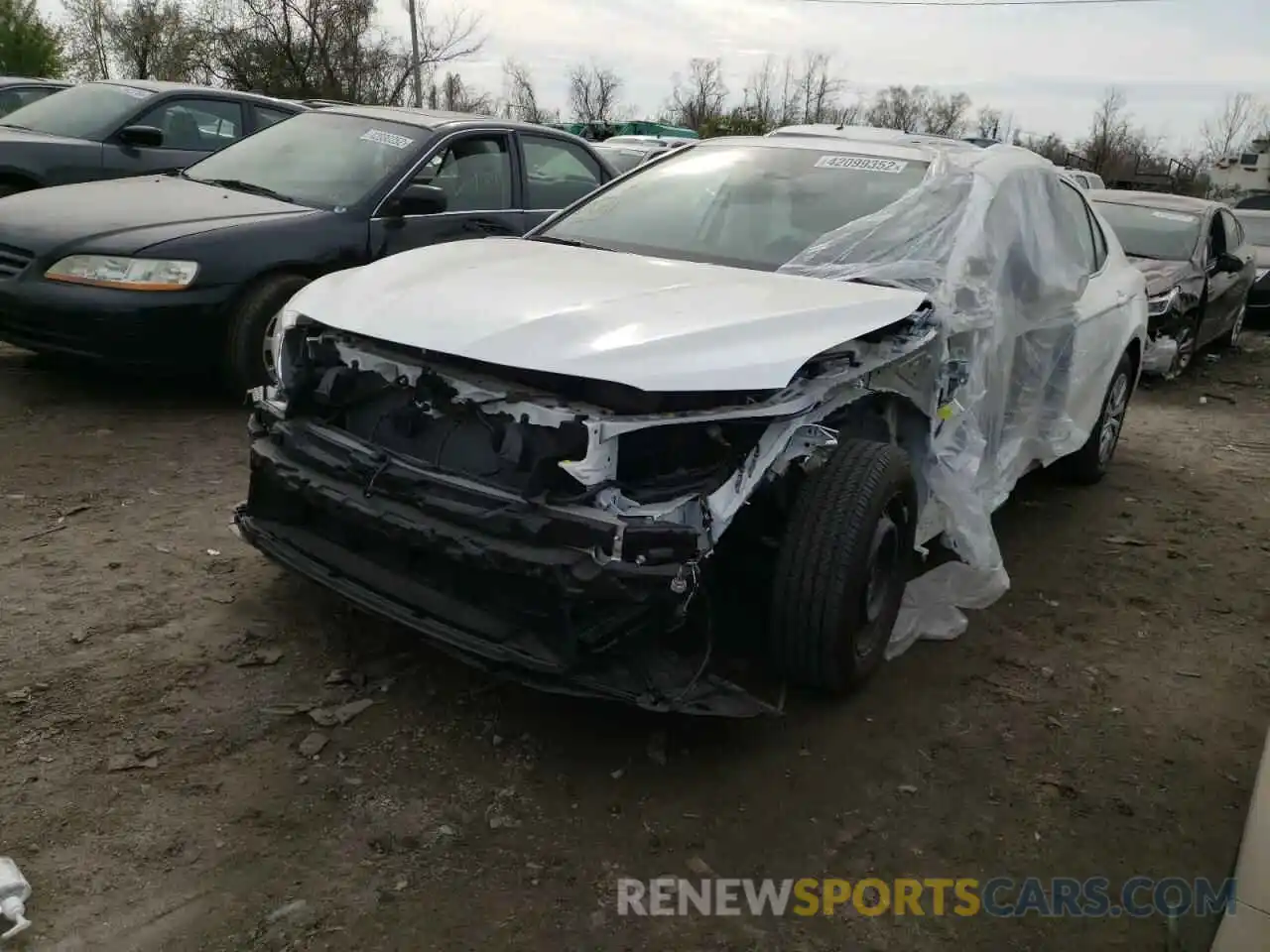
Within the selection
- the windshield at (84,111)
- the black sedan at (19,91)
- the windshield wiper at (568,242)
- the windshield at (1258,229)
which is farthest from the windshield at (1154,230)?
the black sedan at (19,91)

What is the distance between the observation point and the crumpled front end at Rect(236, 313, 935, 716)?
8.33 ft

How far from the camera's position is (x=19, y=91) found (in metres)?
11.7

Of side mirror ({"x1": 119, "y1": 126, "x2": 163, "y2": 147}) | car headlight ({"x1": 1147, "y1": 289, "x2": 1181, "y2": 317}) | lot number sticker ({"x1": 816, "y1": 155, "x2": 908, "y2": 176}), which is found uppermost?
lot number sticker ({"x1": 816, "y1": 155, "x2": 908, "y2": 176})

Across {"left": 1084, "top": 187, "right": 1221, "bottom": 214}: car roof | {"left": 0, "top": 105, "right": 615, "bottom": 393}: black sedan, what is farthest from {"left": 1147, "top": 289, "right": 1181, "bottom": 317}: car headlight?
{"left": 0, "top": 105, "right": 615, "bottom": 393}: black sedan

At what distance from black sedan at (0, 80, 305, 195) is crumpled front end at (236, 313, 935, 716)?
5493 millimetres

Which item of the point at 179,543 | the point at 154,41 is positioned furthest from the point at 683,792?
the point at 154,41

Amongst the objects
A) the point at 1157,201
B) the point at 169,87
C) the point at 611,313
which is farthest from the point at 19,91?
the point at 1157,201

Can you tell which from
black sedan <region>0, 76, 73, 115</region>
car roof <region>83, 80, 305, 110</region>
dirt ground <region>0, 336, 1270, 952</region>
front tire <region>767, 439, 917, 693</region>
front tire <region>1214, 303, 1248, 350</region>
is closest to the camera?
dirt ground <region>0, 336, 1270, 952</region>

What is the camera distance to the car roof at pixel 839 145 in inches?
163

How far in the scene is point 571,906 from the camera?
91.8 inches

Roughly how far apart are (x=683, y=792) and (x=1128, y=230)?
8.72m

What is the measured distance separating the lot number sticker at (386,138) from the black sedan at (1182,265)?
6007 millimetres

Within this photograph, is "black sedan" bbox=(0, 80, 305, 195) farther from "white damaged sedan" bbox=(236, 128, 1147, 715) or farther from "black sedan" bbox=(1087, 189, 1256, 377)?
"black sedan" bbox=(1087, 189, 1256, 377)

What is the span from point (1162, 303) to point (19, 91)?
12.1m
